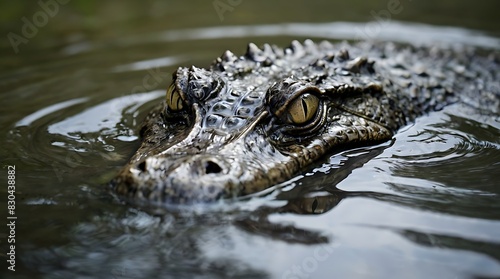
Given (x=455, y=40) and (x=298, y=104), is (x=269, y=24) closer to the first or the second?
(x=455, y=40)

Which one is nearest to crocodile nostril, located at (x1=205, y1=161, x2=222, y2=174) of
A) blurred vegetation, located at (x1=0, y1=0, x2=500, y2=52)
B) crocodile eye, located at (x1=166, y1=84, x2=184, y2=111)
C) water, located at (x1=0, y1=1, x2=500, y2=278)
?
water, located at (x1=0, y1=1, x2=500, y2=278)

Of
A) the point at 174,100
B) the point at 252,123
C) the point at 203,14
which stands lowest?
the point at 252,123

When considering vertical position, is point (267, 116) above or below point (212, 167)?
above

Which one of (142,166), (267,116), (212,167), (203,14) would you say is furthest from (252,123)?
(203,14)

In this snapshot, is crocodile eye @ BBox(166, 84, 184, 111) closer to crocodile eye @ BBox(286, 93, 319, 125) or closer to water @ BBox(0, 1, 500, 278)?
water @ BBox(0, 1, 500, 278)

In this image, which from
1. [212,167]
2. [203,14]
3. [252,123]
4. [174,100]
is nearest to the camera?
[212,167]

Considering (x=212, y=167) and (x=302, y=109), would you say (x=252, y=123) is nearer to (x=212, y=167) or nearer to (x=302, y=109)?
(x=302, y=109)

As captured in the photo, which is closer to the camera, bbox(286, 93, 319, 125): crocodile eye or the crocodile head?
the crocodile head

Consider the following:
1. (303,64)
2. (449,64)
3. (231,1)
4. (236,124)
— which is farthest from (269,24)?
(236,124)
